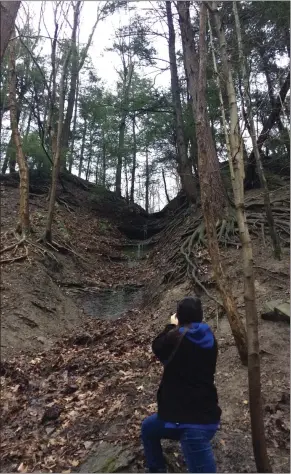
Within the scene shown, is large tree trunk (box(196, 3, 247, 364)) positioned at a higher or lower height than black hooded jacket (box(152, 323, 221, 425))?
higher

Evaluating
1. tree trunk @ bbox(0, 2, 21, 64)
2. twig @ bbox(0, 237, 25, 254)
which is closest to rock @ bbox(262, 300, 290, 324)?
tree trunk @ bbox(0, 2, 21, 64)

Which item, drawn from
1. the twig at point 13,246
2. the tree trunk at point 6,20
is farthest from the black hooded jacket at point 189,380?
the twig at point 13,246

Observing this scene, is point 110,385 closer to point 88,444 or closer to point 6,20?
point 88,444

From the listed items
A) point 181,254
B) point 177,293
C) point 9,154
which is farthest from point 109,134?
point 177,293

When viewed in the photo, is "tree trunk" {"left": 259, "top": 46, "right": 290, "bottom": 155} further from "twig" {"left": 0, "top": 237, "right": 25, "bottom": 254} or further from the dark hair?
the dark hair

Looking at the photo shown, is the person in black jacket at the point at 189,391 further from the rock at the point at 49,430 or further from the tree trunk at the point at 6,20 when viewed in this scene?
the tree trunk at the point at 6,20

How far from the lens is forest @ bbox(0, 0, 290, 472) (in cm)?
434

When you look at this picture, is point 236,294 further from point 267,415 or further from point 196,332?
point 196,332

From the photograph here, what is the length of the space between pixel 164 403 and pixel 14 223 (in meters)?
9.65

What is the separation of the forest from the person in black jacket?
701 millimetres

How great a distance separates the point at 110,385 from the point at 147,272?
7056 millimetres

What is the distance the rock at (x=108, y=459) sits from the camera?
390cm

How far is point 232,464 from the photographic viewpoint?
3.88 m

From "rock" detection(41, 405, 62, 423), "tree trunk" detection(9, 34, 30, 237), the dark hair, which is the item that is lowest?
"rock" detection(41, 405, 62, 423)
